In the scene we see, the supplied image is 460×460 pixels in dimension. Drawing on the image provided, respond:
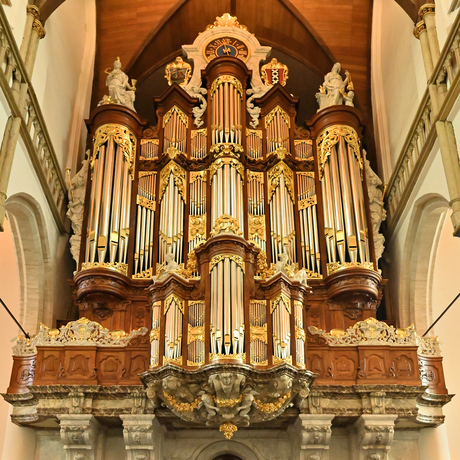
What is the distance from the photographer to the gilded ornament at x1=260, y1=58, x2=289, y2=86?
1710 centimetres

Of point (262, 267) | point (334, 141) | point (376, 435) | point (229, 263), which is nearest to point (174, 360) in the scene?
point (229, 263)

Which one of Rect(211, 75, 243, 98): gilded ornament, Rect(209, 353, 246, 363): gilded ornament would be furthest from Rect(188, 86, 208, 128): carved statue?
Rect(209, 353, 246, 363): gilded ornament

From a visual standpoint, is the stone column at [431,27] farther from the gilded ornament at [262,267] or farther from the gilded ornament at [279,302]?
the gilded ornament at [279,302]

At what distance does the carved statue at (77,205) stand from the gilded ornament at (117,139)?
1.09 feet

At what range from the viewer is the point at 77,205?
15.0m

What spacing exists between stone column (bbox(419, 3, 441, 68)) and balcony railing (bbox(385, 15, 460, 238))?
0.68 m

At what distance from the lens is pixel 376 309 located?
14.0m

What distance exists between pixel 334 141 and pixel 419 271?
333 cm

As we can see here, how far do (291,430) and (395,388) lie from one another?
6.44 ft

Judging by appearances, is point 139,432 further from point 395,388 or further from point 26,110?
point 26,110

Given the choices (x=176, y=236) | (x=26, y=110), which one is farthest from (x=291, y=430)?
(x=26, y=110)

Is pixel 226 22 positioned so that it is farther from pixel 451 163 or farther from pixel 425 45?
pixel 451 163

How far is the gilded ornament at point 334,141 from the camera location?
15391 millimetres

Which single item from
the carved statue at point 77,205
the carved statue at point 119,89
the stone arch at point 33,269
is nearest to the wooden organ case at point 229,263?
the carved statue at point 77,205
